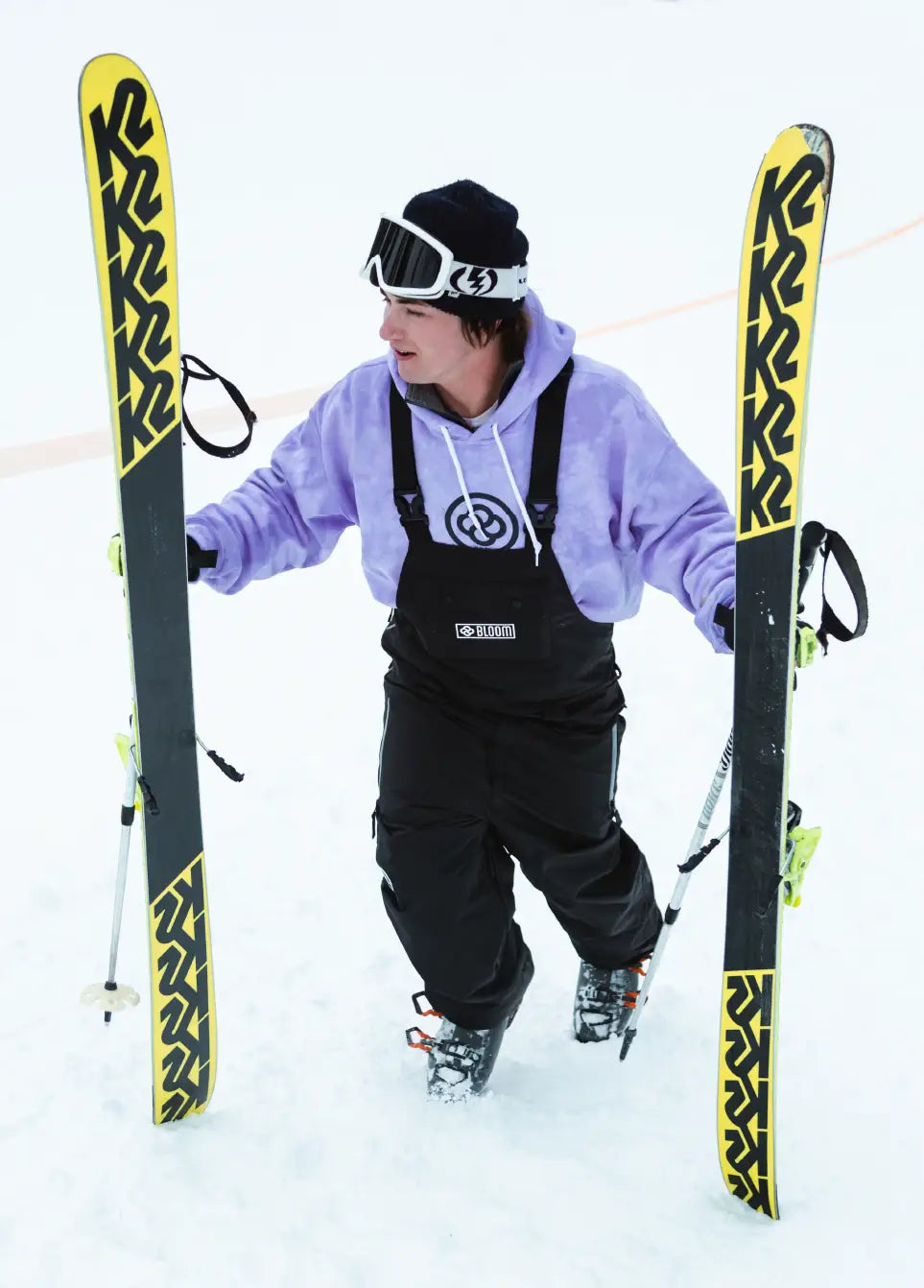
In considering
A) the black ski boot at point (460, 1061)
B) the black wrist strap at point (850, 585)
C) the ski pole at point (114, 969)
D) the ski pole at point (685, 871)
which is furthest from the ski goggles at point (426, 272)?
the black ski boot at point (460, 1061)

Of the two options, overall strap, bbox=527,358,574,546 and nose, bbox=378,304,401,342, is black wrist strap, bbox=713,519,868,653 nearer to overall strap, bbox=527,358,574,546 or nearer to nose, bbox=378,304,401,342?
overall strap, bbox=527,358,574,546

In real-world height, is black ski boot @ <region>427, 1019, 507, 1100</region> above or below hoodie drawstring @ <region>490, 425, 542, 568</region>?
below

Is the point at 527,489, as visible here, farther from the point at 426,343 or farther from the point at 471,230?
the point at 471,230

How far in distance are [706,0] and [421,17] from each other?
3.81 metres

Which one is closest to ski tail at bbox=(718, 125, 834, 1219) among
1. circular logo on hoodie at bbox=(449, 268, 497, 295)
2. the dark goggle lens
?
circular logo on hoodie at bbox=(449, 268, 497, 295)

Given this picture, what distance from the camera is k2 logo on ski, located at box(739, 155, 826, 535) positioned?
2.09 metres

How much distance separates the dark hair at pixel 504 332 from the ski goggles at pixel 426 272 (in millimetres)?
57

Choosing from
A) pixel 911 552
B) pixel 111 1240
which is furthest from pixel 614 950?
pixel 911 552

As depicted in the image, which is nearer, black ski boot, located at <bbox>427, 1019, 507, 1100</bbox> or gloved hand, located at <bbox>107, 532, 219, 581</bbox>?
gloved hand, located at <bbox>107, 532, 219, 581</bbox>

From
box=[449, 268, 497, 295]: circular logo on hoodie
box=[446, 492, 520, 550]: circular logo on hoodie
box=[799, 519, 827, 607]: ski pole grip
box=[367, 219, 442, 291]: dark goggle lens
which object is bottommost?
box=[799, 519, 827, 607]: ski pole grip

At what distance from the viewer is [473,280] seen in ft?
7.38

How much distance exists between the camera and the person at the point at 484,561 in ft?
7.63

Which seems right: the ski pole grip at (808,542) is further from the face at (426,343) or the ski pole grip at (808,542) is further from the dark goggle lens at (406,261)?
the dark goggle lens at (406,261)

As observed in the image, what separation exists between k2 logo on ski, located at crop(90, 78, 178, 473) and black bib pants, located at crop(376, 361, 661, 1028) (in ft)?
1.47
